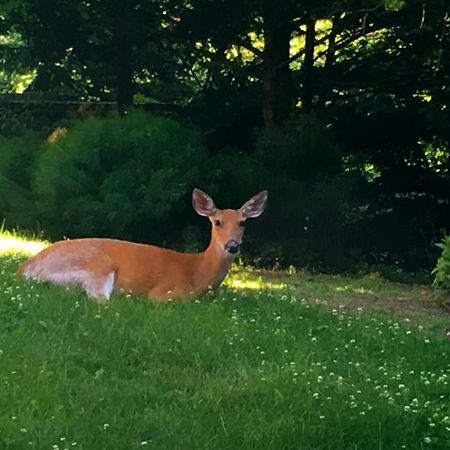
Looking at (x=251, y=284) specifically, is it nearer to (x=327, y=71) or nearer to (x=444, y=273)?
(x=444, y=273)

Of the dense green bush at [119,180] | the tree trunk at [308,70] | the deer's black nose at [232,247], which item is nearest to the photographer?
the deer's black nose at [232,247]

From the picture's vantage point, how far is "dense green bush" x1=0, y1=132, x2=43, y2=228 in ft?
47.5

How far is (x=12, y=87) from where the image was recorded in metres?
23.1

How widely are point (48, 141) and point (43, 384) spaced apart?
9600mm

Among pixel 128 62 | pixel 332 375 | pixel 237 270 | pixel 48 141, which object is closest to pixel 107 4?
pixel 128 62

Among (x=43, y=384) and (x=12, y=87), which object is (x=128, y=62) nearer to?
(x=12, y=87)

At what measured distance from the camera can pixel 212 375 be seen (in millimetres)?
6469

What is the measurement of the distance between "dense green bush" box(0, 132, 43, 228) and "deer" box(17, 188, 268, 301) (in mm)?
5285

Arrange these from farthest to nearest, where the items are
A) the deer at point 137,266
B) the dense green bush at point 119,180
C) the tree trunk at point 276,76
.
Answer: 1. the tree trunk at point 276,76
2. the dense green bush at point 119,180
3. the deer at point 137,266

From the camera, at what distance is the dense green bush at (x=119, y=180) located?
13570mm

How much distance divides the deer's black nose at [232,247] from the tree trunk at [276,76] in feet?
23.5

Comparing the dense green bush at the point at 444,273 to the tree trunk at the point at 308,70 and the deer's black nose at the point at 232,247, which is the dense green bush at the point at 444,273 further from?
the tree trunk at the point at 308,70

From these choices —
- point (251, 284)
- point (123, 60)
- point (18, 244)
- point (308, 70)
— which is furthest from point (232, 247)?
point (123, 60)

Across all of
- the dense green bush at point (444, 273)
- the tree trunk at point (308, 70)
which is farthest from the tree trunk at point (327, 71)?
the dense green bush at point (444, 273)
